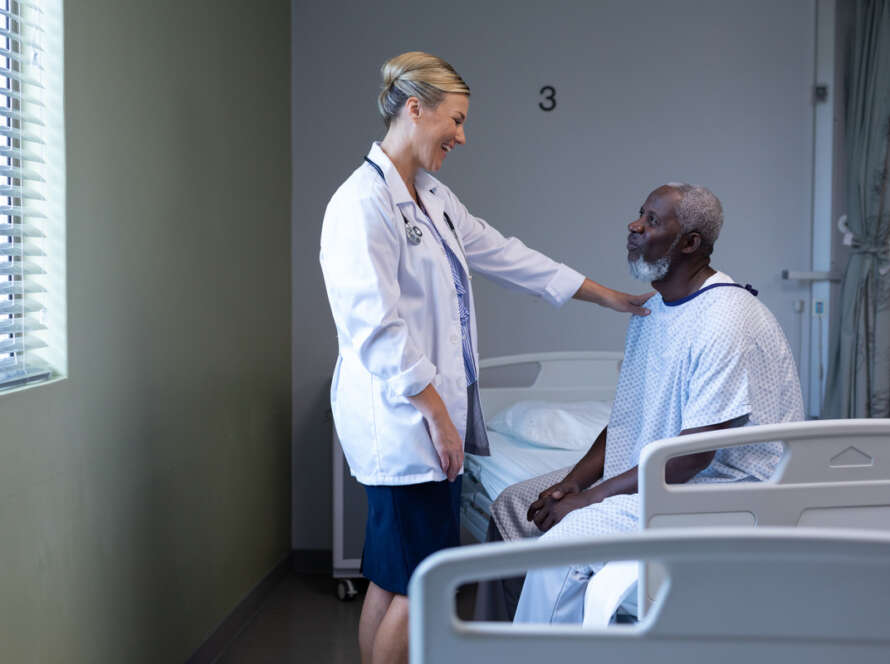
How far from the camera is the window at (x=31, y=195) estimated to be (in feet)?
5.29

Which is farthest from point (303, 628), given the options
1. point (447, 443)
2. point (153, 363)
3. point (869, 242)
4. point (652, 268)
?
point (869, 242)

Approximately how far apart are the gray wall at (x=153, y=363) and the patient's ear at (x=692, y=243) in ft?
3.92

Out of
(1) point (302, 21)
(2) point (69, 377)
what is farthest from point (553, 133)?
(2) point (69, 377)

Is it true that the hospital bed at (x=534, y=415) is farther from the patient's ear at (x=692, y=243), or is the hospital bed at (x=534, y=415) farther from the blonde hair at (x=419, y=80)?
the blonde hair at (x=419, y=80)

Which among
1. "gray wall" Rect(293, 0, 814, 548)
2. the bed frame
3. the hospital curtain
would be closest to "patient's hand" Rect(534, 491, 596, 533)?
the bed frame

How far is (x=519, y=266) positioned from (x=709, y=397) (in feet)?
2.67

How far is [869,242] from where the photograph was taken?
11.2 feet

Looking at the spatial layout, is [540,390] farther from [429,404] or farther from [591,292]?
[429,404]

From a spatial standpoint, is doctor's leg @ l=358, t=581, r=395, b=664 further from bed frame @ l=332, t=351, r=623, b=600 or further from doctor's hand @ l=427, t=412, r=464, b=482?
bed frame @ l=332, t=351, r=623, b=600

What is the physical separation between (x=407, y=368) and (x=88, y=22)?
931 mm

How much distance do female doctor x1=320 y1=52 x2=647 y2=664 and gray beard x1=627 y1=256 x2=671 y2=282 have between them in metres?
0.37

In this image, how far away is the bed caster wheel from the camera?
3.27 m

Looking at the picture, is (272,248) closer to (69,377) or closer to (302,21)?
(302,21)

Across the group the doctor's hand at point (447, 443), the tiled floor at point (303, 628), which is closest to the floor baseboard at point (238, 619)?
the tiled floor at point (303, 628)
